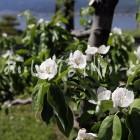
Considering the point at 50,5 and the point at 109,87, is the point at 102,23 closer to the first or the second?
the point at 109,87

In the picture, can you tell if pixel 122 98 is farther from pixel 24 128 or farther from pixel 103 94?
pixel 24 128

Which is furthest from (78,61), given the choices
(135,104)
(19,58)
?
(19,58)

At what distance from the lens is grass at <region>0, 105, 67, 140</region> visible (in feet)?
17.8

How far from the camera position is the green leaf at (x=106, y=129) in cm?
144

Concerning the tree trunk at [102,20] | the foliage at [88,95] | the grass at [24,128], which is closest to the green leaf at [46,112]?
the foliage at [88,95]

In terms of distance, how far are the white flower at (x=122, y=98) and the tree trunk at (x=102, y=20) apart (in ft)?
3.75

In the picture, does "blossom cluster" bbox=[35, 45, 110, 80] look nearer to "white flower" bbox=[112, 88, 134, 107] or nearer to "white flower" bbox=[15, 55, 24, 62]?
"white flower" bbox=[112, 88, 134, 107]

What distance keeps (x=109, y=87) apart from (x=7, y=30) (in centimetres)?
1658

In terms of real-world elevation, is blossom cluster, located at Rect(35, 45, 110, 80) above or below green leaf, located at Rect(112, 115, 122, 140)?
above

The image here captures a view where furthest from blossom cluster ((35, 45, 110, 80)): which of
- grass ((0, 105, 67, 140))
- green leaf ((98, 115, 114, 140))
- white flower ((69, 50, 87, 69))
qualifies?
grass ((0, 105, 67, 140))

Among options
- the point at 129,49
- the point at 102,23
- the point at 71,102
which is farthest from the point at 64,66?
the point at 129,49

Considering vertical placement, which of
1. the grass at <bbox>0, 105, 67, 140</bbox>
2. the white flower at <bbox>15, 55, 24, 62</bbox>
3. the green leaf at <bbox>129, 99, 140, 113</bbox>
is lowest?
the grass at <bbox>0, 105, 67, 140</bbox>

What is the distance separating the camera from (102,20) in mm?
2682

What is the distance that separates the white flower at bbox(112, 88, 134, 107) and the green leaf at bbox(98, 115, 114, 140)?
6 centimetres
